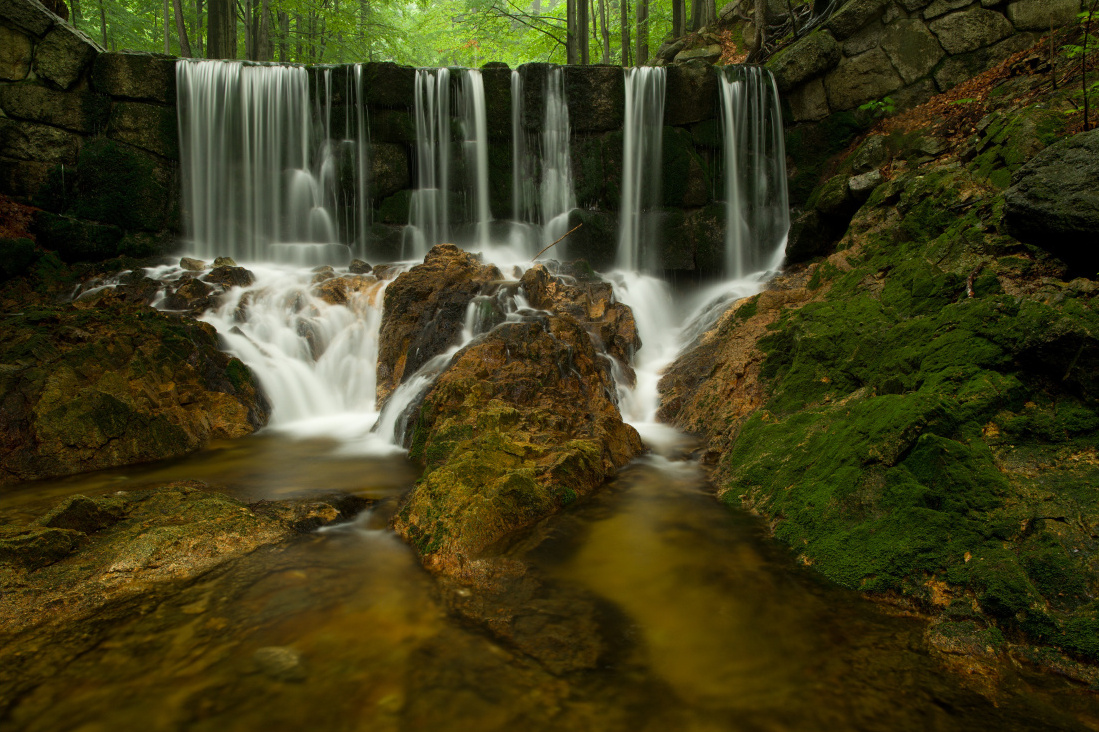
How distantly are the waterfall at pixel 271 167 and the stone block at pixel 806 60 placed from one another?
10.2 metres

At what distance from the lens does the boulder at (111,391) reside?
5.45 m

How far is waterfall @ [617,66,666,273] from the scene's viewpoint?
13680 millimetres

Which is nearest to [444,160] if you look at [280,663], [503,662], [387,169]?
[387,169]

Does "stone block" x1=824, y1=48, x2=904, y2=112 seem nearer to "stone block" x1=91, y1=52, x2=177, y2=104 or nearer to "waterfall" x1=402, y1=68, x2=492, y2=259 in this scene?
"waterfall" x1=402, y1=68, x2=492, y2=259

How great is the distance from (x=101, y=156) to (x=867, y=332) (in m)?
15.8

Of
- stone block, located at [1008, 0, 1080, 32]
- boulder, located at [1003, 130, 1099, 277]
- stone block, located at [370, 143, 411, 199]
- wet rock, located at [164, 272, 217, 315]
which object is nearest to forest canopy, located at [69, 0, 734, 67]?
stone block, located at [370, 143, 411, 199]

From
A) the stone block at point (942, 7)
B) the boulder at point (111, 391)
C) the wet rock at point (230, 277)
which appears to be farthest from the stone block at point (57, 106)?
the stone block at point (942, 7)

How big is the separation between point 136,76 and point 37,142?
2.57 metres

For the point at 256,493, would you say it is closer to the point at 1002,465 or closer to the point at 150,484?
the point at 150,484

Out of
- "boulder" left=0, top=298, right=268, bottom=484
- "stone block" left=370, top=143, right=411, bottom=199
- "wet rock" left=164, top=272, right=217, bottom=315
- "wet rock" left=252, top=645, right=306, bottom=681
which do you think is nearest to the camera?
"wet rock" left=252, top=645, right=306, bottom=681

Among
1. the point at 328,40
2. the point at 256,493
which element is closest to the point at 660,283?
the point at 256,493

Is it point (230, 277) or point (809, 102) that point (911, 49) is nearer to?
point (809, 102)

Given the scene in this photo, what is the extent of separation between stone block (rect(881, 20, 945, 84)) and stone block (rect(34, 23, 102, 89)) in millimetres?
17850

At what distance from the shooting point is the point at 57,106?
1228 centimetres
